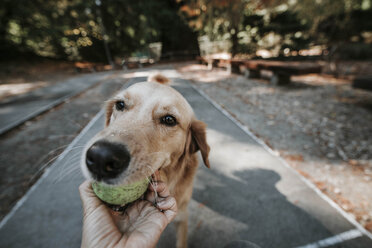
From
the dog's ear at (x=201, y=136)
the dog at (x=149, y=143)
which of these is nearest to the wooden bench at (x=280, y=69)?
the dog's ear at (x=201, y=136)

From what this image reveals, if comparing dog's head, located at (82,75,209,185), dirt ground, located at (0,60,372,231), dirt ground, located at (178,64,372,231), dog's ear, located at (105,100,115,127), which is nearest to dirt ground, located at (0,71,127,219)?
dirt ground, located at (0,60,372,231)

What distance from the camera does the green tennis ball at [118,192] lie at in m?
1.20

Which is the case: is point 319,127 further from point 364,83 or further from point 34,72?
point 34,72

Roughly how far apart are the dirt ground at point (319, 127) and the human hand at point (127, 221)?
266 centimetres

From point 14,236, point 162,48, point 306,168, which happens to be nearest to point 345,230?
point 306,168

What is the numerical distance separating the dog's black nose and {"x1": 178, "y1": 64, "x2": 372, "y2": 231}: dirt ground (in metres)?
3.09

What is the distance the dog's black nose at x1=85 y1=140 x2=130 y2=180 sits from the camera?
42.0 inches

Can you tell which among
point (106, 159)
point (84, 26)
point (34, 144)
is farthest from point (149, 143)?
point (84, 26)

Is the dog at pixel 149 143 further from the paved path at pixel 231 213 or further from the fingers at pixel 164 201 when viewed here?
the paved path at pixel 231 213

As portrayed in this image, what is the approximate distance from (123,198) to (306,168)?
325 cm

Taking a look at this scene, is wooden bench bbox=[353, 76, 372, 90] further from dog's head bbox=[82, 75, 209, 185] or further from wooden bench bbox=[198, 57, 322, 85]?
dog's head bbox=[82, 75, 209, 185]

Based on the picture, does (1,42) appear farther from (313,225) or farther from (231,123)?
(313,225)

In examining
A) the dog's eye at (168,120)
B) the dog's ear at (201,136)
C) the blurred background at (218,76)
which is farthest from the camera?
the blurred background at (218,76)

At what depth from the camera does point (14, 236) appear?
205 cm
